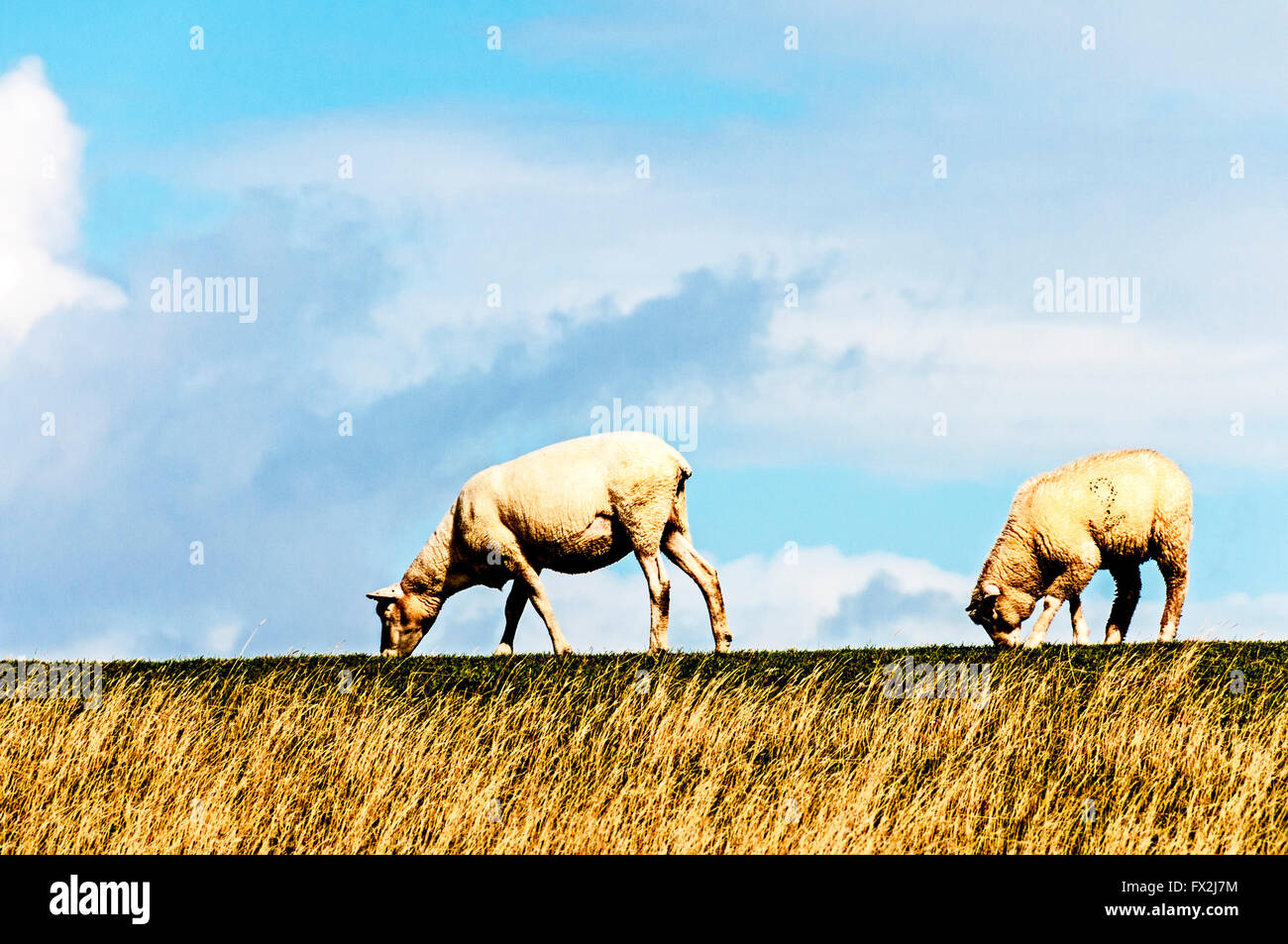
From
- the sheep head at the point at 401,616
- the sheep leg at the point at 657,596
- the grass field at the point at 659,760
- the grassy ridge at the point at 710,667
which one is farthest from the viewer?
the sheep head at the point at 401,616

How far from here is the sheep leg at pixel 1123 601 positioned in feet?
60.4

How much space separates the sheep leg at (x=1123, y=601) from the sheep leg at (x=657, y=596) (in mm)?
6195

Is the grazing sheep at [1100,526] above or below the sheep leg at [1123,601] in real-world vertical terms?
above

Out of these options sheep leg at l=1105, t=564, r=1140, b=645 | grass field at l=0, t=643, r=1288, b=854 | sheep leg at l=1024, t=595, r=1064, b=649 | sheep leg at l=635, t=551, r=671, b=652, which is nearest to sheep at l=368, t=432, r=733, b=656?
sheep leg at l=635, t=551, r=671, b=652

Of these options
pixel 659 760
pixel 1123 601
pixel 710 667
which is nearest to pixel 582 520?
pixel 710 667

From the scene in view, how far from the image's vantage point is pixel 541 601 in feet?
54.5

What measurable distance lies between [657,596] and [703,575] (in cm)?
79

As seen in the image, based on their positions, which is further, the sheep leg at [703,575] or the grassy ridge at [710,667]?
the sheep leg at [703,575]

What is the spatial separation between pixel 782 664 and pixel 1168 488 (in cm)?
605

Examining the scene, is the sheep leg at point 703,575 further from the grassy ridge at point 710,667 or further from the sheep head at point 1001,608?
the sheep head at point 1001,608

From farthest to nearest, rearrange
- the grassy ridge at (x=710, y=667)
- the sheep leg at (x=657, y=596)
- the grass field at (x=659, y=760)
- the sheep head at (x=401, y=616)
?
the sheep head at (x=401, y=616) < the sheep leg at (x=657, y=596) < the grassy ridge at (x=710, y=667) < the grass field at (x=659, y=760)

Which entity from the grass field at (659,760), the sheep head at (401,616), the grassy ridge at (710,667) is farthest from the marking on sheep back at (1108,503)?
the sheep head at (401,616)

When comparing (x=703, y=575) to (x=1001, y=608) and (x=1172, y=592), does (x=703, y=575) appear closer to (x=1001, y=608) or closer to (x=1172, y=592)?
(x=1001, y=608)
